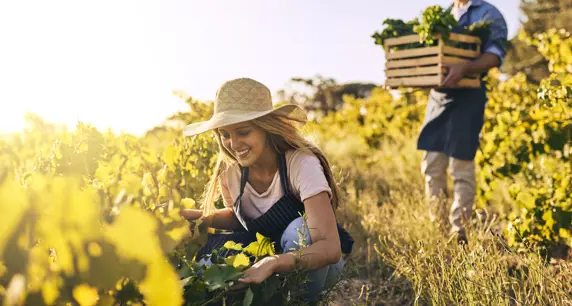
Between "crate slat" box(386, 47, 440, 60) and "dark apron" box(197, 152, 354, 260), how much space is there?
185 centimetres

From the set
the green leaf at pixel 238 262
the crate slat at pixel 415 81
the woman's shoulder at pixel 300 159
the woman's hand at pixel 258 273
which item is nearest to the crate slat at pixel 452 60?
the crate slat at pixel 415 81

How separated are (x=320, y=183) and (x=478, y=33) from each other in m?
2.36

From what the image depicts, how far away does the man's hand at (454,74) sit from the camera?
3789mm

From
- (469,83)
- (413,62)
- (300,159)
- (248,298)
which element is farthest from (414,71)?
(248,298)

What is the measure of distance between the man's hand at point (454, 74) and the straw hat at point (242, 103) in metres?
1.67

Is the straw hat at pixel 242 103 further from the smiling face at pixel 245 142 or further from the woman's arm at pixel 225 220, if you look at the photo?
the woman's arm at pixel 225 220

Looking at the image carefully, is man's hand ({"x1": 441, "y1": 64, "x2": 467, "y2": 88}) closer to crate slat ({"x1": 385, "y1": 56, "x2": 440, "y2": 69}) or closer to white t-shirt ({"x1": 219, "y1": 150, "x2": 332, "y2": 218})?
crate slat ({"x1": 385, "y1": 56, "x2": 440, "y2": 69})

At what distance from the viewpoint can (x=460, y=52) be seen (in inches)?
154

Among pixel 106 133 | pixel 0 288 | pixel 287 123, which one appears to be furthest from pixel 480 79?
pixel 0 288

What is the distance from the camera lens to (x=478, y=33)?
13.2ft

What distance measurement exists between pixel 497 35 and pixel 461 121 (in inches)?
24.0

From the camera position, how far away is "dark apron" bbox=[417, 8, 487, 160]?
3920mm

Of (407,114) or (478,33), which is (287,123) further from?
(407,114)

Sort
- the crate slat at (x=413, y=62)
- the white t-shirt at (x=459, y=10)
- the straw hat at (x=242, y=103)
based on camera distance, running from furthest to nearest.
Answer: the white t-shirt at (x=459, y=10), the crate slat at (x=413, y=62), the straw hat at (x=242, y=103)
